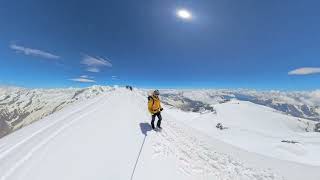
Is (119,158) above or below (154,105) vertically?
below

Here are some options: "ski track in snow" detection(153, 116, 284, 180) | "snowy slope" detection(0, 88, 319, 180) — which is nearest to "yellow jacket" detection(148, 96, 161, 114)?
"snowy slope" detection(0, 88, 319, 180)

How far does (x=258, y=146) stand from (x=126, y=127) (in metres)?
12.1

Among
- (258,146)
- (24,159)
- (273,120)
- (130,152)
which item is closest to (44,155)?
(24,159)

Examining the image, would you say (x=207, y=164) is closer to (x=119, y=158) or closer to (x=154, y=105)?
(x=119, y=158)

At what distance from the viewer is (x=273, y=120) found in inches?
2367

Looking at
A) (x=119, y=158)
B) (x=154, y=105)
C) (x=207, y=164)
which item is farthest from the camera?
(x=154, y=105)

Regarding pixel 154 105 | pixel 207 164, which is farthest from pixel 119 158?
A: pixel 154 105

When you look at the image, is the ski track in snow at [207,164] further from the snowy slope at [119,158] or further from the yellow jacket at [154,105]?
the yellow jacket at [154,105]

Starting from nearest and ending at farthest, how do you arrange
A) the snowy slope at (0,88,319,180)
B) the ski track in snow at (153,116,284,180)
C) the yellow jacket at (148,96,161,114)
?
the snowy slope at (0,88,319,180) → the ski track in snow at (153,116,284,180) → the yellow jacket at (148,96,161,114)

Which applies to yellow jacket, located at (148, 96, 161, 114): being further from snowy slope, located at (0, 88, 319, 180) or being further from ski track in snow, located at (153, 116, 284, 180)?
ski track in snow, located at (153, 116, 284, 180)

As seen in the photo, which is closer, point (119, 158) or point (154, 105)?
point (119, 158)

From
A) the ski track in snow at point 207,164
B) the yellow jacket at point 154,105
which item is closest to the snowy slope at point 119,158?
the ski track in snow at point 207,164

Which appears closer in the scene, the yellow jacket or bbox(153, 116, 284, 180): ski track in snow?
bbox(153, 116, 284, 180): ski track in snow

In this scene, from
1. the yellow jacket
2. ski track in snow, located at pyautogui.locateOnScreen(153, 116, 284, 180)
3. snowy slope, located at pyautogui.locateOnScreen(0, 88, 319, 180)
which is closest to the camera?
snowy slope, located at pyautogui.locateOnScreen(0, 88, 319, 180)
